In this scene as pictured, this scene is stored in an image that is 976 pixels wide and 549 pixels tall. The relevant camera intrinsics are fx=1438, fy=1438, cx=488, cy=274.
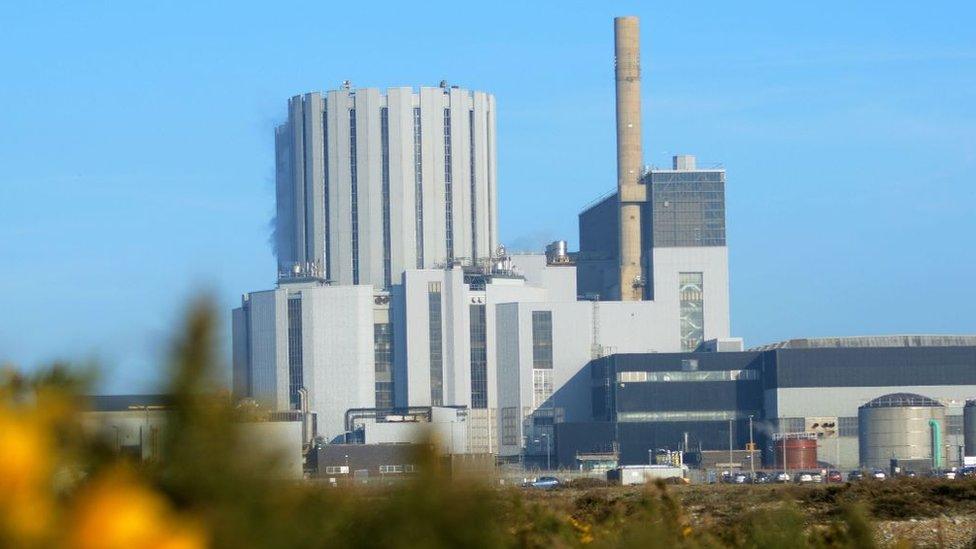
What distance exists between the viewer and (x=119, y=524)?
152 cm

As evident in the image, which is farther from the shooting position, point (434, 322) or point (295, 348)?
point (434, 322)

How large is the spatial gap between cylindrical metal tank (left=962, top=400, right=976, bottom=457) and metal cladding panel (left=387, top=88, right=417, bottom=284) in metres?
39.5

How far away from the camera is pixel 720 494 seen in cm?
3691

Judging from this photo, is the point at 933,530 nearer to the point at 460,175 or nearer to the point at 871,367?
the point at 871,367

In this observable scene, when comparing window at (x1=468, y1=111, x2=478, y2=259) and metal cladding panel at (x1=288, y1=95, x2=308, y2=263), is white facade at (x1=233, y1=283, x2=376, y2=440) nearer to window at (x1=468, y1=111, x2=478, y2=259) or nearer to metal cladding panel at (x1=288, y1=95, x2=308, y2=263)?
metal cladding panel at (x1=288, y1=95, x2=308, y2=263)

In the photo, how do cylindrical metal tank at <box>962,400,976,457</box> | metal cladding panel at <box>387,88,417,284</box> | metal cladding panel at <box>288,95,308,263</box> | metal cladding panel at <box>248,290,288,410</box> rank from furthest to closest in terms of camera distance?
metal cladding panel at <box>288,95,308,263</box> → metal cladding panel at <box>387,88,417,284</box> → metal cladding panel at <box>248,290,288,410</box> → cylindrical metal tank at <box>962,400,976,457</box>

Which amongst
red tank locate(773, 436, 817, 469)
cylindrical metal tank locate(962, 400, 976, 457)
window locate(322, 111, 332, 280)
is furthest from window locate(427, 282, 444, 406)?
cylindrical metal tank locate(962, 400, 976, 457)

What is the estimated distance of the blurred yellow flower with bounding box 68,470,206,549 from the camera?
1520 mm

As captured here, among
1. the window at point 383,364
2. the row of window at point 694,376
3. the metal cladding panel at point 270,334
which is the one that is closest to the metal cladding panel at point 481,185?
the window at point 383,364

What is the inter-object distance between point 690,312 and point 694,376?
9.50 meters

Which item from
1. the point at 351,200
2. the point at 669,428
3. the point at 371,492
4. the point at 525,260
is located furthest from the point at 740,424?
the point at 371,492

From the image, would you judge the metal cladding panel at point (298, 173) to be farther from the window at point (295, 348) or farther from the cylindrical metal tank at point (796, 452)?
the cylindrical metal tank at point (796, 452)

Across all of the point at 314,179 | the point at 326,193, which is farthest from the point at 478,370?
the point at 314,179

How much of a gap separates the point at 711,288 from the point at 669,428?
550 inches
